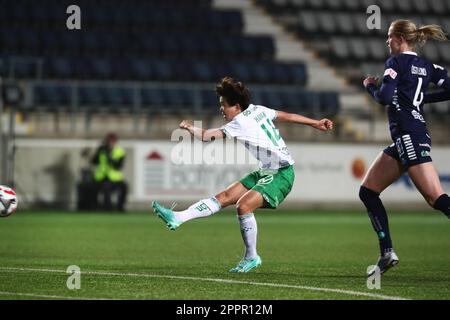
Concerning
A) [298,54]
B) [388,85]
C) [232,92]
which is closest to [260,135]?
[232,92]

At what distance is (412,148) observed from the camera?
27.2ft

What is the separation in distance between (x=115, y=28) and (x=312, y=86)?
5.98 meters

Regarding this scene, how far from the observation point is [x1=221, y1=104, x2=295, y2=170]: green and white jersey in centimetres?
877

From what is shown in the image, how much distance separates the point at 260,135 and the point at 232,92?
467mm

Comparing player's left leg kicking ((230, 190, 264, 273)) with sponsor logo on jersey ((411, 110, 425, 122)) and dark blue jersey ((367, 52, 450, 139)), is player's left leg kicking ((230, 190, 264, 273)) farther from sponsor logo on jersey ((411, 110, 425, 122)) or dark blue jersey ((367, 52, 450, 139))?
sponsor logo on jersey ((411, 110, 425, 122))

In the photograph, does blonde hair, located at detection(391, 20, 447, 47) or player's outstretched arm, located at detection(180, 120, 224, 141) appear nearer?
blonde hair, located at detection(391, 20, 447, 47)

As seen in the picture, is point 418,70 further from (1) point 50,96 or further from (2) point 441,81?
(1) point 50,96

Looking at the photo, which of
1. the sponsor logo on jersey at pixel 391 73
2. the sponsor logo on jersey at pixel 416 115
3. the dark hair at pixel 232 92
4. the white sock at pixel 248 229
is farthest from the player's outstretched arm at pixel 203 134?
the sponsor logo on jersey at pixel 416 115

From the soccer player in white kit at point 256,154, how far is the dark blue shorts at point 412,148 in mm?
715

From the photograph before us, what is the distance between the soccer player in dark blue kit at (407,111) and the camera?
8.20 m

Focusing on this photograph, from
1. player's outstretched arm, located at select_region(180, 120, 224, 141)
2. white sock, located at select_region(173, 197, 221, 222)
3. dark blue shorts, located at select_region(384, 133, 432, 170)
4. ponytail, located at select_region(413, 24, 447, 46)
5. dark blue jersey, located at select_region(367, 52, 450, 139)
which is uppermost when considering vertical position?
ponytail, located at select_region(413, 24, 447, 46)

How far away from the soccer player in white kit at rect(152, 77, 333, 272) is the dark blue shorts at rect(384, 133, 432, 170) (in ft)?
2.34

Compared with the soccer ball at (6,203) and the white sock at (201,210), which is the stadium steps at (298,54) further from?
the white sock at (201,210)

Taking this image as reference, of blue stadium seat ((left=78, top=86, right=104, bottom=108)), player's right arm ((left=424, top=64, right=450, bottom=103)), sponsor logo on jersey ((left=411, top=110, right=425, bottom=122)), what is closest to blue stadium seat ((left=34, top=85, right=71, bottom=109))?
blue stadium seat ((left=78, top=86, right=104, bottom=108))
